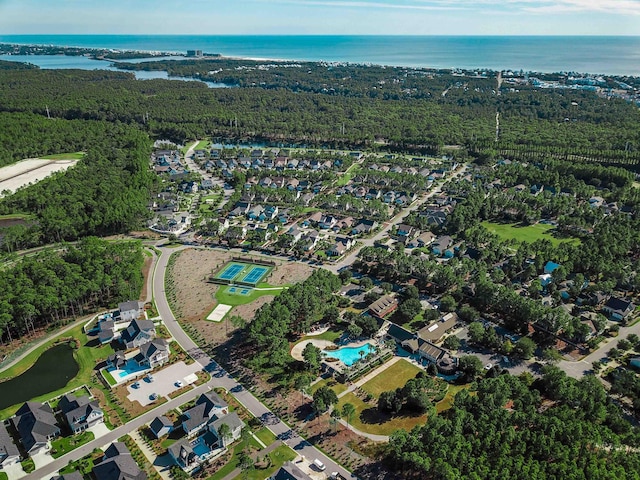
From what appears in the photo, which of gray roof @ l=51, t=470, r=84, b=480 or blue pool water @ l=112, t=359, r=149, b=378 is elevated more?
gray roof @ l=51, t=470, r=84, b=480

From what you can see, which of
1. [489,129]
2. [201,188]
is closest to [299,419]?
[201,188]

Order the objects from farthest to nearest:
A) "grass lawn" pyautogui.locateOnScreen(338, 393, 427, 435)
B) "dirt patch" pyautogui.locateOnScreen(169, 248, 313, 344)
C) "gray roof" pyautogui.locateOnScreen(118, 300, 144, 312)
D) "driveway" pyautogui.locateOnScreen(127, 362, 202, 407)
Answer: "gray roof" pyautogui.locateOnScreen(118, 300, 144, 312) → "dirt patch" pyautogui.locateOnScreen(169, 248, 313, 344) → "driveway" pyautogui.locateOnScreen(127, 362, 202, 407) → "grass lawn" pyautogui.locateOnScreen(338, 393, 427, 435)

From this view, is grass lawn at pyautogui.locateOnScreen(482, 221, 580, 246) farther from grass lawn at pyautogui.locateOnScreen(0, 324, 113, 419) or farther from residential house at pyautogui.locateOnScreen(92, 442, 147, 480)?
residential house at pyautogui.locateOnScreen(92, 442, 147, 480)

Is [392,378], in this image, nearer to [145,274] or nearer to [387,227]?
[387,227]

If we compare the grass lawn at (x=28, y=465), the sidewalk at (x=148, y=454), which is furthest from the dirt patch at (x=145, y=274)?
the grass lawn at (x=28, y=465)

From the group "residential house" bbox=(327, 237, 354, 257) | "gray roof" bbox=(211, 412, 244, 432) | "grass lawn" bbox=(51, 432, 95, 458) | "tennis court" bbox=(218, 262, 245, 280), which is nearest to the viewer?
"grass lawn" bbox=(51, 432, 95, 458)

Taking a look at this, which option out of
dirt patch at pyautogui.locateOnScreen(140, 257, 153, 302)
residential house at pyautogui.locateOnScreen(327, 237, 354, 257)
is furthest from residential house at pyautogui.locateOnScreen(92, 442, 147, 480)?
residential house at pyautogui.locateOnScreen(327, 237, 354, 257)
